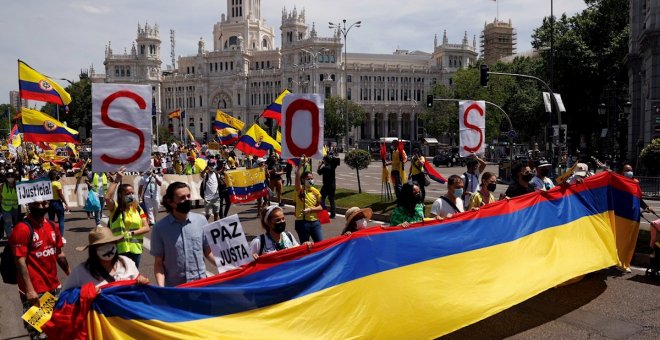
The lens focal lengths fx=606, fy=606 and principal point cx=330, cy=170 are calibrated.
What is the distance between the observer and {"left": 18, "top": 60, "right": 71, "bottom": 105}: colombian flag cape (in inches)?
602

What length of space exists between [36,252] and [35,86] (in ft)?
36.8

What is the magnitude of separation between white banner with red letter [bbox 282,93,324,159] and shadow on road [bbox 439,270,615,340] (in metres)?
3.95

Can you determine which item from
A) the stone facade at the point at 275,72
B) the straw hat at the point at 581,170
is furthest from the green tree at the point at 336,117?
the straw hat at the point at 581,170

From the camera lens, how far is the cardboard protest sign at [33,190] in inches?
371

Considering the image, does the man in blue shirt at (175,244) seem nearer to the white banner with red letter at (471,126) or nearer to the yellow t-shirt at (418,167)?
the white banner with red letter at (471,126)

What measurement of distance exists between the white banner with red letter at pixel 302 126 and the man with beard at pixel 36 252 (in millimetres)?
4170

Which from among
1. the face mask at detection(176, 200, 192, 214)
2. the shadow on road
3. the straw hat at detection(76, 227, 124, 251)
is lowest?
the shadow on road

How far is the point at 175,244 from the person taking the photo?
523cm

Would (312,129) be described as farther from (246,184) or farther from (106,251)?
(246,184)

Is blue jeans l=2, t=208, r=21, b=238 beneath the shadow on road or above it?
above

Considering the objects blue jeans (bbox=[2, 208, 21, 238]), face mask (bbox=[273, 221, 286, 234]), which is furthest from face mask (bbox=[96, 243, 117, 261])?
blue jeans (bbox=[2, 208, 21, 238])

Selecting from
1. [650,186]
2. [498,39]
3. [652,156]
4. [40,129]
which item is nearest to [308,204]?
[40,129]

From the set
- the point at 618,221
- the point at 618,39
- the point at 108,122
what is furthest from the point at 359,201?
the point at 618,39

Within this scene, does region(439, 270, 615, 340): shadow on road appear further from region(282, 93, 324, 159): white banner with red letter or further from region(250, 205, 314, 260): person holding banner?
region(282, 93, 324, 159): white banner with red letter
